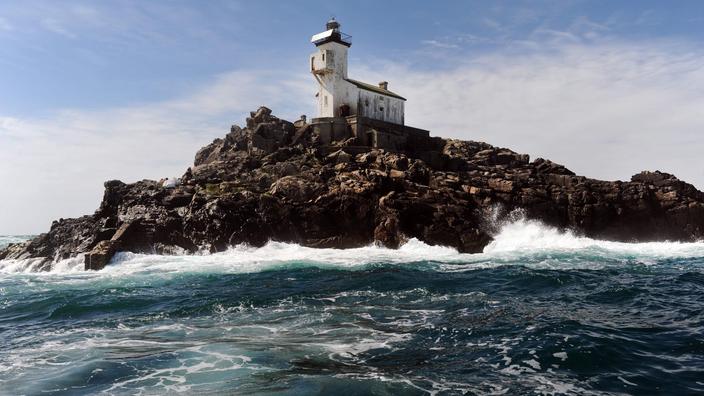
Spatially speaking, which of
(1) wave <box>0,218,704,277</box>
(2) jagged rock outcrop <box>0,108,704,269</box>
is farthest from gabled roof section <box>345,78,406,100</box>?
(1) wave <box>0,218,704,277</box>

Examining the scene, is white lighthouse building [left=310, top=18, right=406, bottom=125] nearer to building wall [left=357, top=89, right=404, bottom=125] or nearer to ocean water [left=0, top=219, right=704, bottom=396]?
building wall [left=357, top=89, right=404, bottom=125]

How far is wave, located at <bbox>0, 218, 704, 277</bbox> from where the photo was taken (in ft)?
107

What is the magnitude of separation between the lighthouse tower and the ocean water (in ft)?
119

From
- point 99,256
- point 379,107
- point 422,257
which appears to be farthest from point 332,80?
point 99,256

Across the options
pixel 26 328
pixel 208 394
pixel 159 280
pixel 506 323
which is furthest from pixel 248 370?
pixel 159 280

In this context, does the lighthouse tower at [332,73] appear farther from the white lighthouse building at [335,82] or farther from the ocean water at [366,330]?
the ocean water at [366,330]

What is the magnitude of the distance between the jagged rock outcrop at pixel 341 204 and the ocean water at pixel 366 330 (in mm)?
9986

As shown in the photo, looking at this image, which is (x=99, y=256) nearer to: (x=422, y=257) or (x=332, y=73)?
(x=422, y=257)

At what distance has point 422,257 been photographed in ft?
117

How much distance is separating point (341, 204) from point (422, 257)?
413 inches

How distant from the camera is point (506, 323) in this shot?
644 inches

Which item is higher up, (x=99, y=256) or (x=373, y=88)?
(x=373, y=88)

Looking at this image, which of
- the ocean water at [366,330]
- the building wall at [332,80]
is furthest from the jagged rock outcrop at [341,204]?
the ocean water at [366,330]

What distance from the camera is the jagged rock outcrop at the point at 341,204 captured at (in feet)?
140
